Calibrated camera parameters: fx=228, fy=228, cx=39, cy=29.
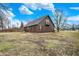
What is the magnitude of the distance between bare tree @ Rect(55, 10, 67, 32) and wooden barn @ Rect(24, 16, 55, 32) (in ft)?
0.16

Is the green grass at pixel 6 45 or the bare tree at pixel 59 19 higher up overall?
the bare tree at pixel 59 19

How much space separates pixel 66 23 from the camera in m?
2.12

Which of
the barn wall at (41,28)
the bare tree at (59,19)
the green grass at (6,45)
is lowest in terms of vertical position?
the green grass at (6,45)

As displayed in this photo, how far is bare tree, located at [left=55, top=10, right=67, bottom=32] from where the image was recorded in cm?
213

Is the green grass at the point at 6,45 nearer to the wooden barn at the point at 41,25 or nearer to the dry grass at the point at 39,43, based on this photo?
the dry grass at the point at 39,43

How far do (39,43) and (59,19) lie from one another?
0.29 meters

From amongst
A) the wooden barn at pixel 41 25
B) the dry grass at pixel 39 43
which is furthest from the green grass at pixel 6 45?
the wooden barn at pixel 41 25

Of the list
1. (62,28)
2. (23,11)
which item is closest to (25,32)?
(23,11)

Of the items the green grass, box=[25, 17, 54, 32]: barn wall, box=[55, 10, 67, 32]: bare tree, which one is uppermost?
box=[55, 10, 67, 32]: bare tree

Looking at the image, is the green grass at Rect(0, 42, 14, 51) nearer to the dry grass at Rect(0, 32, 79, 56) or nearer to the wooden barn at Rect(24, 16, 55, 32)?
the dry grass at Rect(0, 32, 79, 56)

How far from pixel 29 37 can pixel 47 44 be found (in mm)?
182

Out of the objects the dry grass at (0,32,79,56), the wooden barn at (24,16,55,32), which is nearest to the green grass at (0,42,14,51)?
the dry grass at (0,32,79,56)

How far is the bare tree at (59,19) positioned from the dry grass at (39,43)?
69mm

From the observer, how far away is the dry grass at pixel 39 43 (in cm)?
211
